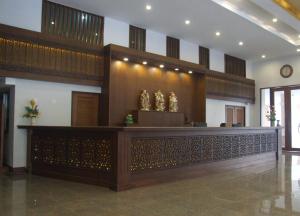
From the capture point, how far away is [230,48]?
11.0m

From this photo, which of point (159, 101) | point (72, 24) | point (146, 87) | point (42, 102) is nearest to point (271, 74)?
point (159, 101)

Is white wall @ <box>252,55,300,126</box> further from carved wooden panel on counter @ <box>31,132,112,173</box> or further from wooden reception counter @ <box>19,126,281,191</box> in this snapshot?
carved wooden panel on counter @ <box>31,132,112,173</box>

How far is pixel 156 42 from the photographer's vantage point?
29.9 feet

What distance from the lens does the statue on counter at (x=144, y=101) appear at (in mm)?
8453

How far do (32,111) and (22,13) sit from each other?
228cm

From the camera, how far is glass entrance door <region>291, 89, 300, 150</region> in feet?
38.6

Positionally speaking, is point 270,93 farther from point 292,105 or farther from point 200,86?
point 200,86

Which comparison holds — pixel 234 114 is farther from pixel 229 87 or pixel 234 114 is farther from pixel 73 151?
pixel 73 151

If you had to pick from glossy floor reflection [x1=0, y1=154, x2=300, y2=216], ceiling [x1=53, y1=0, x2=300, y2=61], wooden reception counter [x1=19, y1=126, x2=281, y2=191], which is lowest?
glossy floor reflection [x1=0, y1=154, x2=300, y2=216]

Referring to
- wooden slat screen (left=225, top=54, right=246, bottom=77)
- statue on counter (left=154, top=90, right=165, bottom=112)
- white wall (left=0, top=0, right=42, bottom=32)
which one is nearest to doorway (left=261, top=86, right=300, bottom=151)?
wooden slat screen (left=225, top=54, right=246, bottom=77)

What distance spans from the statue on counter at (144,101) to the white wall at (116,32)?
1.56m

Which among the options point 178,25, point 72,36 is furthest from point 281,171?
point 72,36

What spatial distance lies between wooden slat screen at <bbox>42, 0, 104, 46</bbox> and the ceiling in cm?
19

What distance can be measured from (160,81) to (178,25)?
6.15ft
